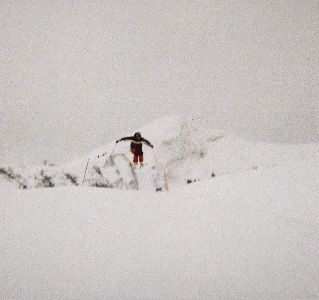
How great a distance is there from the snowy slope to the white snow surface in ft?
0.05

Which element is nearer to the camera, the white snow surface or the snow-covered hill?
the white snow surface

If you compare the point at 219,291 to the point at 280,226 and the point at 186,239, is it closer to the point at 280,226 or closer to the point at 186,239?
the point at 186,239

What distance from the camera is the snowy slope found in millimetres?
3068

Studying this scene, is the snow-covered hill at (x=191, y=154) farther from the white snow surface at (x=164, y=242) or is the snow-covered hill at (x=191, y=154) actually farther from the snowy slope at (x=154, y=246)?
the snowy slope at (x=154, y=246)

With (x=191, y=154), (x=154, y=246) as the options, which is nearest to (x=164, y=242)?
(x=154, y=246)

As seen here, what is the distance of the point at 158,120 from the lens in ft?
76.5

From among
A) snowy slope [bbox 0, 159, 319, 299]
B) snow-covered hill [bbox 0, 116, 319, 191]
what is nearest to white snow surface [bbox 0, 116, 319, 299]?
snowy slope [bbox 0, 159, 319, 299]

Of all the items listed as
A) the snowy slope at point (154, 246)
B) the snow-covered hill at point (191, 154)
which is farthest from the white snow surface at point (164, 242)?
the snow-covered hill at point (191, 154)

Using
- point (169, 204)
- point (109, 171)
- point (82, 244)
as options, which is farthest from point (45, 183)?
point (82, 244)

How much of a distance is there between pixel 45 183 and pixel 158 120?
14.0 metres

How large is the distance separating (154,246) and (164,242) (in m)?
0.21

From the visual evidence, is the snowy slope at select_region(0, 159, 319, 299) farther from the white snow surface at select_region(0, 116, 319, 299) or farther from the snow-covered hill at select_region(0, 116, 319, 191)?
Answer: the snow-covered hill at select_region(0, 116, 319, 191)

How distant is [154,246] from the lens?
3990mm

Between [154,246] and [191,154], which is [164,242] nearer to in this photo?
[154,246]
